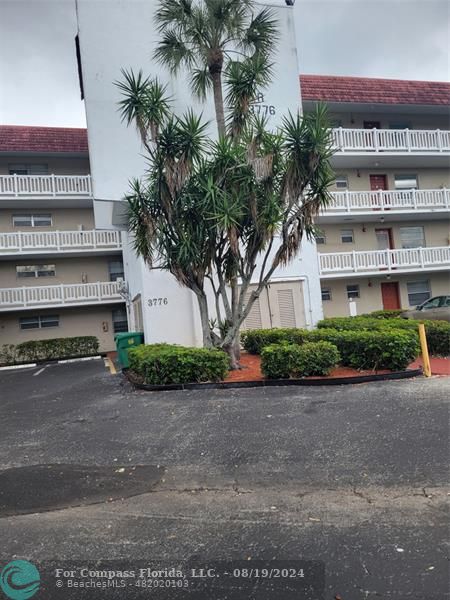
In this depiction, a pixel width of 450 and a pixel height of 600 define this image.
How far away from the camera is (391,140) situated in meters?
19.5

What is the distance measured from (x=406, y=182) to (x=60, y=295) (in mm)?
16891

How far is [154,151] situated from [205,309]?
3943mm

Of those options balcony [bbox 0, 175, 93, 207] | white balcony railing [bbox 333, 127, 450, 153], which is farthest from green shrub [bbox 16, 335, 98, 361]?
white balcony railing [bbox 333, 127, 450, 153]

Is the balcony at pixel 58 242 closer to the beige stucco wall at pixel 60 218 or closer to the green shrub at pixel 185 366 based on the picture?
the beige stucco wall at pixel 60 218

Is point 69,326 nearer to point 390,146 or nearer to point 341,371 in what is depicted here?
point 341,371

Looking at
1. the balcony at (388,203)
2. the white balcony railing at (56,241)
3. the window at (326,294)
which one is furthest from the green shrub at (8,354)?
the balcony at (388,203)

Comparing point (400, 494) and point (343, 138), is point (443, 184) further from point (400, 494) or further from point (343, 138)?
point (400, 494)

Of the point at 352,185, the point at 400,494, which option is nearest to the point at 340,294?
the point at 352,185

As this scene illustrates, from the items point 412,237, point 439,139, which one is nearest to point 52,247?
point 412,237

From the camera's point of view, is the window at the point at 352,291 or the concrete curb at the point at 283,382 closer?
the concrete curb at the point at 283,382

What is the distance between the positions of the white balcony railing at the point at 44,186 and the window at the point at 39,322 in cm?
546

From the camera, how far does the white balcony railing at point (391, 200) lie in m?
19.0

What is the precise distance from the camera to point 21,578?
3117mm

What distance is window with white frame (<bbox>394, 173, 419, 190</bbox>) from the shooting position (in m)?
21.4
